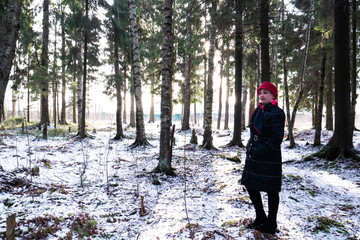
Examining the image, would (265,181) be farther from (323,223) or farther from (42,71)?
(42,71)

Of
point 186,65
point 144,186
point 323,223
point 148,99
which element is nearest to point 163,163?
point 144,186

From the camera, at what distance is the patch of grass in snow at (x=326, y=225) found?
2.87 metres

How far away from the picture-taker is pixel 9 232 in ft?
7.09

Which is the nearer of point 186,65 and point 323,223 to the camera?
point 323,223

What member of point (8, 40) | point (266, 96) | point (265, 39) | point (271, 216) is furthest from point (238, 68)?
point (8, 40)

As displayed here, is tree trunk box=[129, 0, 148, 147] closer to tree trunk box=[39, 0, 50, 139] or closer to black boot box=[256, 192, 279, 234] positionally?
black boot box=[256, 192, 279, 234]

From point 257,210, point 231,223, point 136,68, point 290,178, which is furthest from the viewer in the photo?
point 136,68

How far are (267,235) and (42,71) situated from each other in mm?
18116

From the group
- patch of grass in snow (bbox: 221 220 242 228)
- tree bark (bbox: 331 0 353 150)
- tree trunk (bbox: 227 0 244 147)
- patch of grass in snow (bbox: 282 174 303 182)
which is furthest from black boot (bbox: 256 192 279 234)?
tree trunk (bbox: 227 0 244 147)

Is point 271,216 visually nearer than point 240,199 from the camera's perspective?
Yes

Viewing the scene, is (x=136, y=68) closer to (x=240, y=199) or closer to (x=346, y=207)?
(x=240, y=199)

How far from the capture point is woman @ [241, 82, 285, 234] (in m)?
2.54

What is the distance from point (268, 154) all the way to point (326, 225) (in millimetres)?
1688

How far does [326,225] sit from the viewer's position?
301 cm
